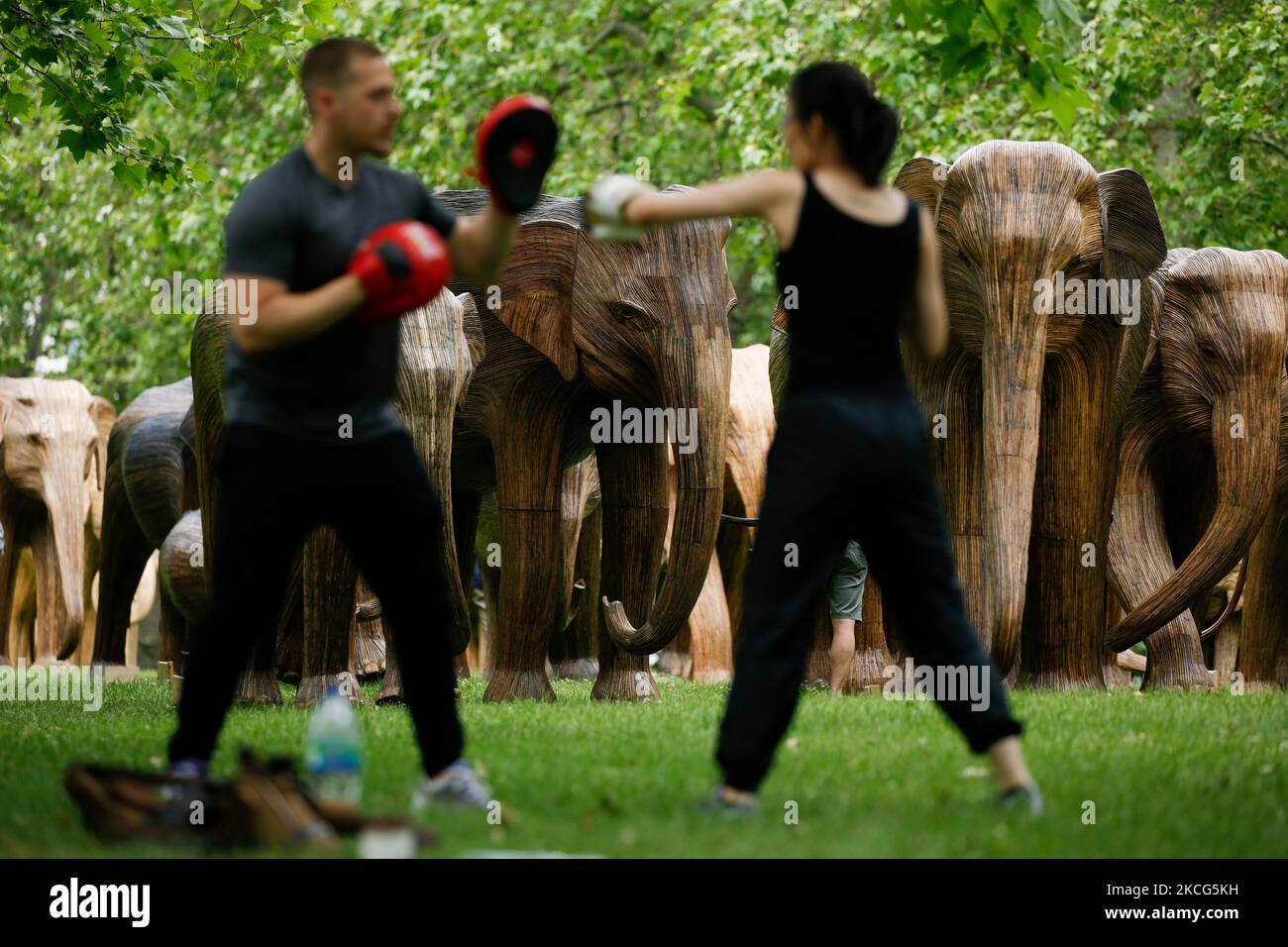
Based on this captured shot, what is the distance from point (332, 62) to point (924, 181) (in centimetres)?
574

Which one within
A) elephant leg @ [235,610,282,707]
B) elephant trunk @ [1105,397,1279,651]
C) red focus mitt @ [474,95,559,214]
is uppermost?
red focus mitt @ [474,95,559,214]

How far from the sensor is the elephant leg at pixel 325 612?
995cm

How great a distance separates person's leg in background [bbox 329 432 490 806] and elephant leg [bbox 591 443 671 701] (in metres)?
5.24

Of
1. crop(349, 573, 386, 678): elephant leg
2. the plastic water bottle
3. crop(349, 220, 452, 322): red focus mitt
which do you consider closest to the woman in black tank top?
crop(349, 220, 452, 322): red focus mitt

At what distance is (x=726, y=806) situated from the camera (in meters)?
5.44

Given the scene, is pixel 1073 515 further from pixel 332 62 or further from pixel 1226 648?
pixel 332 62

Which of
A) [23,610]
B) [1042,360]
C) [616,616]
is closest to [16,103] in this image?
[616,616]

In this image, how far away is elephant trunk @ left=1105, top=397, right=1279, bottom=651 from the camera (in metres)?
10.1

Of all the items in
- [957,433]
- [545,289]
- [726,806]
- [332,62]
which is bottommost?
[726,806]

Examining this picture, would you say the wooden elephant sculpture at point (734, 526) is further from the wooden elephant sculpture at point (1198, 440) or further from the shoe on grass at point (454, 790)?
the shoe on grass at point (454, 790)

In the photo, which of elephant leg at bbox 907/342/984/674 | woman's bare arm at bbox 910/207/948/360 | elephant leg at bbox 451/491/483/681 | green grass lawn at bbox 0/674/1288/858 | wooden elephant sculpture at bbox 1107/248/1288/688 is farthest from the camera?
elephant leg at bbox 451/491/483/681

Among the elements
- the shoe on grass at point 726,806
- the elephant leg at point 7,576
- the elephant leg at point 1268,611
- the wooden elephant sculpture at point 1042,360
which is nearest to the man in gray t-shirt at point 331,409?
the shoe on grass at point 726,806

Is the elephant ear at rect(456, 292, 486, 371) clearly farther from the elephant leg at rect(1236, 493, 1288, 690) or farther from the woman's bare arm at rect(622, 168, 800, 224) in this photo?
the woman's bare arm at rect(622, 168, 800, 224)
